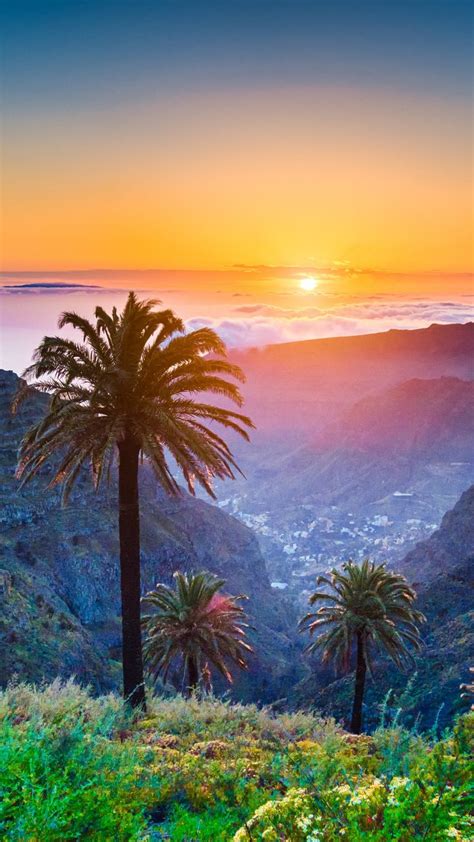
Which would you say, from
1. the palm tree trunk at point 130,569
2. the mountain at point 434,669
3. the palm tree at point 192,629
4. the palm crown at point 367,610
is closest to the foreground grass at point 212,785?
the palm tree trunk at point 130,569

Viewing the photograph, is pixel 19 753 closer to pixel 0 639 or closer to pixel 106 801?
pixel 106 801

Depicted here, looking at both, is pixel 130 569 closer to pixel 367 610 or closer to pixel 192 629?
pixel 192 629

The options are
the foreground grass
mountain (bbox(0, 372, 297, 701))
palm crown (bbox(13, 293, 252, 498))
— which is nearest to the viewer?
the foreground grass

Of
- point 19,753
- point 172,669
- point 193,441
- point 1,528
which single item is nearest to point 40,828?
point 19,753

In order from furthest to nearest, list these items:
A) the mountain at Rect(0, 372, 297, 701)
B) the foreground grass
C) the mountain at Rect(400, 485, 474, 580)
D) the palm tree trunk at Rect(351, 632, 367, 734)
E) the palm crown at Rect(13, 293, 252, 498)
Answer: the mountain at Rect(400, 485, 474, 580) → the mountain at Rect(0, 372, 297, 701) → the palm tree trunk at Rect(351, 632, 367, 734) → the palm crown at Rect(13, 293, 252, 498) → the foreground grass

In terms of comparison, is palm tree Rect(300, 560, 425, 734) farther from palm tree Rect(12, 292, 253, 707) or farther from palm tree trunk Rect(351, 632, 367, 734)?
palm tree Rect(12, 292, 253, 707)

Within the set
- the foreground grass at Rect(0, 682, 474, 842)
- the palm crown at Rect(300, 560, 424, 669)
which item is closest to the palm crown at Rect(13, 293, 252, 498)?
the foreground grass at Rect(0, 682, 474, 842)
